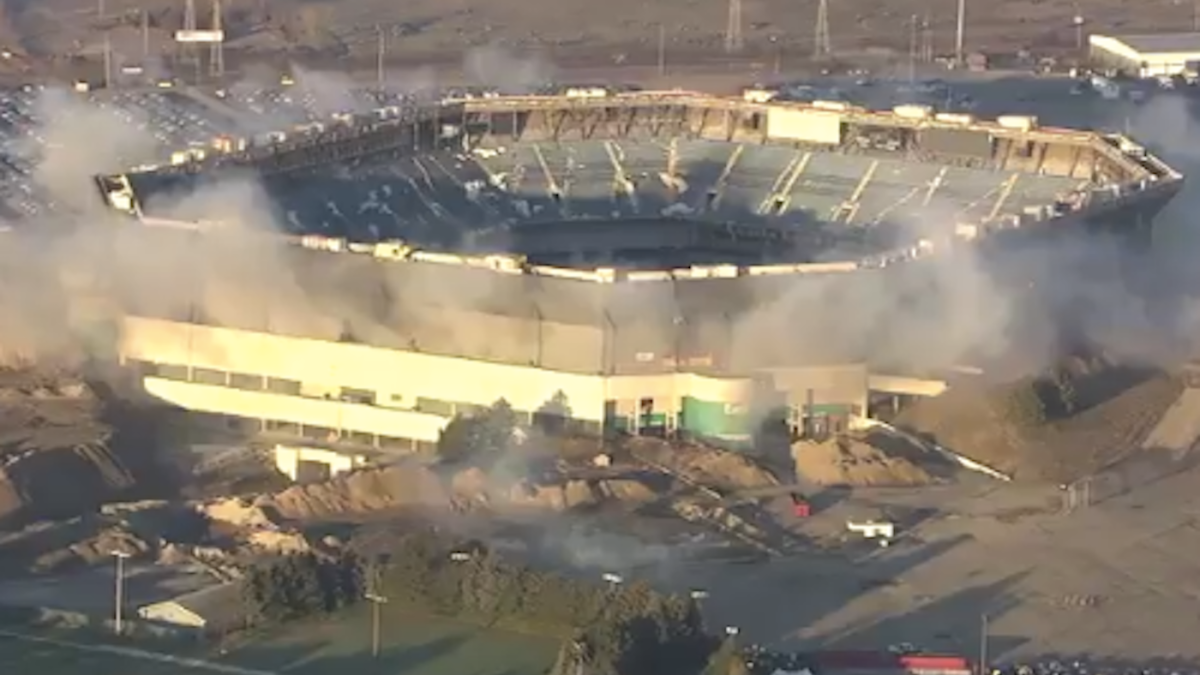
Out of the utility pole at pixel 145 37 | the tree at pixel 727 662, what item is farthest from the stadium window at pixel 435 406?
the utility pole at pixel 145 37

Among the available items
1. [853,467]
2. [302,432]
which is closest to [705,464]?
[853,467]

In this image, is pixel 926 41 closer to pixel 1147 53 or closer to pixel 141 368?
pixel 1147 53

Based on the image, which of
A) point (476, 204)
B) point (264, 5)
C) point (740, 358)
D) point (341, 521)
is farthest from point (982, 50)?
point (341, 521)

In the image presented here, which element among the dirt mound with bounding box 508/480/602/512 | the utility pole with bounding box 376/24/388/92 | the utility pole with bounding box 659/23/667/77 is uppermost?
the utility pole with bounding box 659/23/667/77

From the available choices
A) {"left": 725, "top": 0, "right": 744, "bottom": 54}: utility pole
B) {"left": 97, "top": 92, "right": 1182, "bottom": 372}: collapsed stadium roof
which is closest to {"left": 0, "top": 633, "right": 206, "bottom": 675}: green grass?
{"left": 97, "top": 92, "right": 1182, "bottom": 372}: collapsed stadium roof

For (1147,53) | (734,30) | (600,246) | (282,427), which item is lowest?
(282,427)

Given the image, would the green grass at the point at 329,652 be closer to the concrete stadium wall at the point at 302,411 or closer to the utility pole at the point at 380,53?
the concrete stadium wall at the point at 302,411

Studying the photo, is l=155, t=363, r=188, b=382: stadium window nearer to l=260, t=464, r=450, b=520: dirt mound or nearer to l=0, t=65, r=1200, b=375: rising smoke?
l=0, t=65, r=1200, b=375: rising smoke
